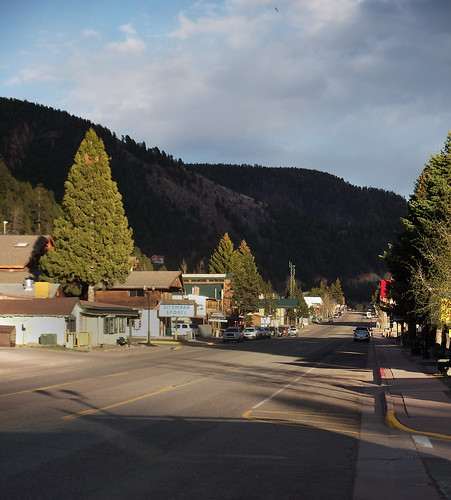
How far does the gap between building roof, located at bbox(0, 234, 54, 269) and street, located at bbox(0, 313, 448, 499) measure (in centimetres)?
3936

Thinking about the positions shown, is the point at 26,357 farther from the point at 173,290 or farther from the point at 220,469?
the point at 173,290

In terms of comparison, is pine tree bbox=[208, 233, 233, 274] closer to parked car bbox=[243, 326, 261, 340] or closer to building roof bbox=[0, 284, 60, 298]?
parked car bbox=[243, 326, 261, 340]

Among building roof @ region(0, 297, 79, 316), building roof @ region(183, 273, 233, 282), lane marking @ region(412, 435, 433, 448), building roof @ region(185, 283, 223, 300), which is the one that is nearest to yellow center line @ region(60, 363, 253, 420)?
lane marking @ region(412, 435, 433, 448)

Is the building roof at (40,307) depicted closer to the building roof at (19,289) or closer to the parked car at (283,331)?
the building roof at (19,289)

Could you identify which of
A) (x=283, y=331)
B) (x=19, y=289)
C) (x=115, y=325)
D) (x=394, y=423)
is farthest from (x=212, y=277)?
(x=394, y=423)

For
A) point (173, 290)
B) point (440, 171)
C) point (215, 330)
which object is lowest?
point (215, 330)

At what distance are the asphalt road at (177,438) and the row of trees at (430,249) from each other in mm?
6145

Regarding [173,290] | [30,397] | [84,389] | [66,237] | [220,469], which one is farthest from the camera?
[173,290]

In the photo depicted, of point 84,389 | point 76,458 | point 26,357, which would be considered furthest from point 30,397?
point 26,357

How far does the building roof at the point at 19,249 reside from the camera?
61.2 meters

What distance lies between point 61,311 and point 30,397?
27.3m

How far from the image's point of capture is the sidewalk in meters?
13.5

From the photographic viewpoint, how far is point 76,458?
9844 mm

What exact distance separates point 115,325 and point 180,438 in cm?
4566
